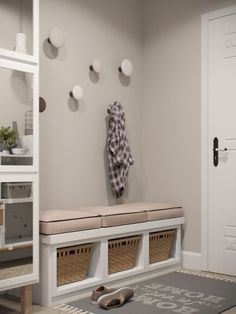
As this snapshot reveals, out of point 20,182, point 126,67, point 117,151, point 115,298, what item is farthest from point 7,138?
point 126,67

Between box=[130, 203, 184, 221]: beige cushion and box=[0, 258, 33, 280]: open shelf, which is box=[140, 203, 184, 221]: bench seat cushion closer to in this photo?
box=[130, 203, 184, 221]: beige cushion

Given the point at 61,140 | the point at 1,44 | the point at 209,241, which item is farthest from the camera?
the point at 209,241

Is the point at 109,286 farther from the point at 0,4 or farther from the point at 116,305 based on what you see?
the point at 0,4

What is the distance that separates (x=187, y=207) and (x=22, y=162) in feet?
5.92

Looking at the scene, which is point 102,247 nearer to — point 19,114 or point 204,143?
point 19,114


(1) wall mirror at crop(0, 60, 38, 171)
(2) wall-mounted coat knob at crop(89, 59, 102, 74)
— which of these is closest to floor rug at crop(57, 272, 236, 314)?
(1) wall mirror at crop(0, 60, 38, 171)

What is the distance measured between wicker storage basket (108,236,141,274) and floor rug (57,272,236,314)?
0.18 meters

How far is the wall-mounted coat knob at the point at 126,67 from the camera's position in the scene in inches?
152

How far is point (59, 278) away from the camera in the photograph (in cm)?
278

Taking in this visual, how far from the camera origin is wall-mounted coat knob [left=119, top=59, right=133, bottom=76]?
3863mm

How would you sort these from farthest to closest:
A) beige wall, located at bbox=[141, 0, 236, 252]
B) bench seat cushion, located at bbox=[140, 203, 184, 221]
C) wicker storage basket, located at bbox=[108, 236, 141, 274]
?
1. beige wall, located at bbox=[141, 0, 236, 252]
2. bench seat cushion, located at bbox=[140, 203, 184, 221]
3. wicker storage basket, located at bbox=[108, 236, 141, 274]

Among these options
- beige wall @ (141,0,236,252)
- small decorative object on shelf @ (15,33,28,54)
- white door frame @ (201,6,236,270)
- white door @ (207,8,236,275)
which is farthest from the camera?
beige wall @ (141,0,236,252)

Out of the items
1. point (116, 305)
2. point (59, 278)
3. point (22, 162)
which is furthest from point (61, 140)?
point (116, 305)

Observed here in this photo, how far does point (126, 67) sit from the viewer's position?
12.7ft
